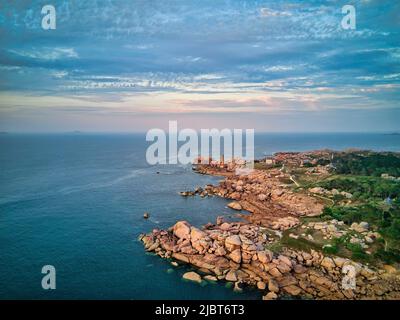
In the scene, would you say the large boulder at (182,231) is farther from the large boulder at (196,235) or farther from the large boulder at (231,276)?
the large boulder at (231,276)

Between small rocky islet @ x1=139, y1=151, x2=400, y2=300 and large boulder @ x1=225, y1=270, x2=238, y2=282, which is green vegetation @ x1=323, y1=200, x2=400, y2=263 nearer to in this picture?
small rocky islet @ x1=139, y1=151, x2=400, y2=300

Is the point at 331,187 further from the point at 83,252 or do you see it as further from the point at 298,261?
the point at 83,252

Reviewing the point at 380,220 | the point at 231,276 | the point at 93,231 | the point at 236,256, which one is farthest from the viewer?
the point at 93,231

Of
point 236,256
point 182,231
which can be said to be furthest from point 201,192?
point 236,256

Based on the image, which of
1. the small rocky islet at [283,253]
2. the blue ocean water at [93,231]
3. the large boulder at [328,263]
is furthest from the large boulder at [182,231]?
the large boulder at [328,263]

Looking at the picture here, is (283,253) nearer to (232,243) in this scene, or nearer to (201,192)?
(232,243)

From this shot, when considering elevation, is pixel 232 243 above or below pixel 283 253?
above

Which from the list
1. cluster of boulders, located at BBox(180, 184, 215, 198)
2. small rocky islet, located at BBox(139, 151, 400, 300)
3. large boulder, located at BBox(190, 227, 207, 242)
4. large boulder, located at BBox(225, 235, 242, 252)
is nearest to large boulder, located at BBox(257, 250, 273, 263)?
Answer: small rocky islet, located at BBox(139, 151, 400, 300)

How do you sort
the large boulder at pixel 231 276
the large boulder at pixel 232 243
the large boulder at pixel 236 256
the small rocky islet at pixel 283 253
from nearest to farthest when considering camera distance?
the small rocky islet at pixel 283 253 < the large boulder at pixel 231 276 < the large boulder at pixel 236 256 < the large boulder at pixel 232 243

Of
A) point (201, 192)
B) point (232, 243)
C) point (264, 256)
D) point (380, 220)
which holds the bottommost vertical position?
point (201, 192)
